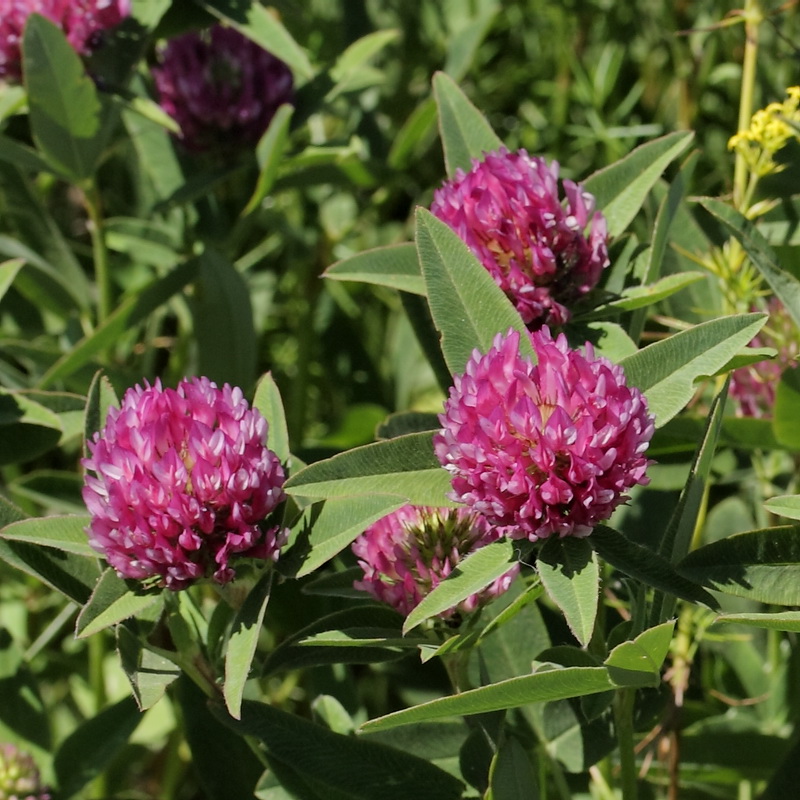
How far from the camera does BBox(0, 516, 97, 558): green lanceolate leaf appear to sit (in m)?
1.00

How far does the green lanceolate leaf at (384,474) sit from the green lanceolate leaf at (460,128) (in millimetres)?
→ 345

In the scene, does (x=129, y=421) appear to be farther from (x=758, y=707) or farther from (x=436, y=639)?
(x=758, y=707)

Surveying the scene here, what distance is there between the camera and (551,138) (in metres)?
2.15

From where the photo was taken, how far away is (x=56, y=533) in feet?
3.39

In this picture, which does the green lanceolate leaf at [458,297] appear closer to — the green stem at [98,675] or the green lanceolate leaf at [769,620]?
the green lanceolate leaf at [769,620]

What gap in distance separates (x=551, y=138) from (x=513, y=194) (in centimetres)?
114

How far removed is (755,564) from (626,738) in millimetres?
182

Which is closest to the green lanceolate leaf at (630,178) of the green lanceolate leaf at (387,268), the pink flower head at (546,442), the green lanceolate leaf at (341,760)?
the green lanceolate leaf at (387,268)

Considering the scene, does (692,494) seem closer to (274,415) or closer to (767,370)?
(274,415)

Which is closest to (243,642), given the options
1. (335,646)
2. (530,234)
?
(335,646)

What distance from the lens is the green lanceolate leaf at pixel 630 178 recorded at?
1144 millimetres

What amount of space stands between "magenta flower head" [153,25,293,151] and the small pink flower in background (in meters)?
0.67

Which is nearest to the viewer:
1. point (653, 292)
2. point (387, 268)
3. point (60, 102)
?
point (653, 292)

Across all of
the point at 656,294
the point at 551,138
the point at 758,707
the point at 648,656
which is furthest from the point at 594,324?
the point at 551,138
